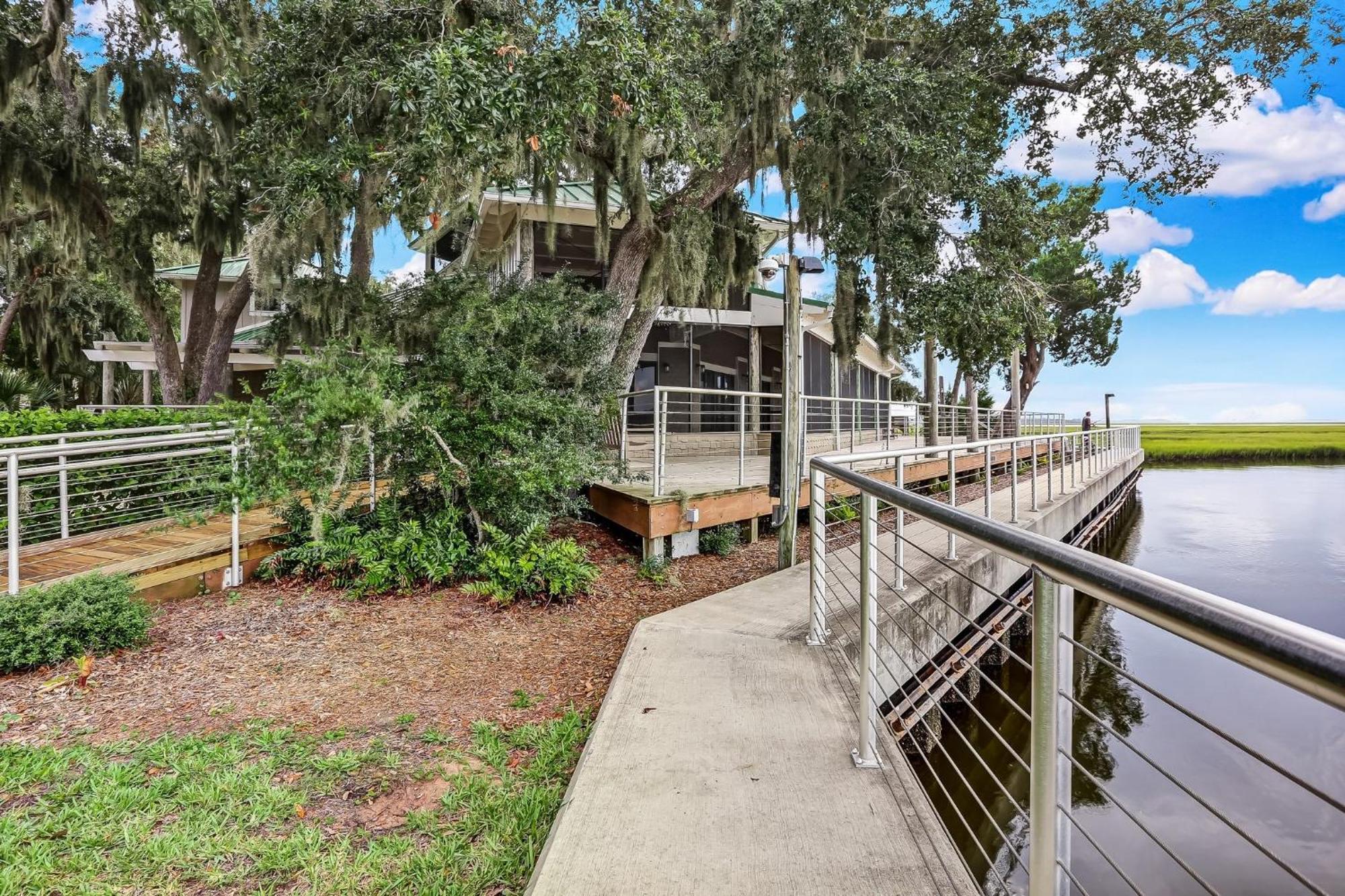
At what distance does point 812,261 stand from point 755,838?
4.71 meters

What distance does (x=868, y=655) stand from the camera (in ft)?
8.20

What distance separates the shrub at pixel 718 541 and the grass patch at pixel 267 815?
4.12m

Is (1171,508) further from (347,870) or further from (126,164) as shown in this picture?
(126,164)

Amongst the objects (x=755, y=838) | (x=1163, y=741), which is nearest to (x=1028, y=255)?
(x=1163, y=741)

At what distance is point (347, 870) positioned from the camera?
2.16 m

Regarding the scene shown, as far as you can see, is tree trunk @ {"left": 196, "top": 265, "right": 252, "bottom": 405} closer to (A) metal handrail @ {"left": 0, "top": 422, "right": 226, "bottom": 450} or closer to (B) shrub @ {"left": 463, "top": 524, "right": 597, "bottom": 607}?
(A) metal handrail @ {"left": 0, "top": 422, "right": 226, "bottom": 450}

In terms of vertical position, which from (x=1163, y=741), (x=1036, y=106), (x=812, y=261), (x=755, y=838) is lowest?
(x=1163, y=741)

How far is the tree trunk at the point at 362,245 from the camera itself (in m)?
8.03

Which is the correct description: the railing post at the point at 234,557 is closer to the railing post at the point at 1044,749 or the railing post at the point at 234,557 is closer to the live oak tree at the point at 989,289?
the railing post at the point at 1044,749

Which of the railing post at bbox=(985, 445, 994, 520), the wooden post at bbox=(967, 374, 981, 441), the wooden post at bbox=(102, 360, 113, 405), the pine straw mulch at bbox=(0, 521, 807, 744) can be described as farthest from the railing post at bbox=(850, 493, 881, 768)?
the wooden post at bbox=(102, 360, 113, 405)

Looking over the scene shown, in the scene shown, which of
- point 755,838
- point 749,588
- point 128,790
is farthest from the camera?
point 749,588

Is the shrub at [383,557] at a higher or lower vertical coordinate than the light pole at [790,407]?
lower

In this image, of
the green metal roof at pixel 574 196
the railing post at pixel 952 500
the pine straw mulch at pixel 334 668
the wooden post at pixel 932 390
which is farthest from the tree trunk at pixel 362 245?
the wooden post at pixel 932 390

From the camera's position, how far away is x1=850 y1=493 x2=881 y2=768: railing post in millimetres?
2463
